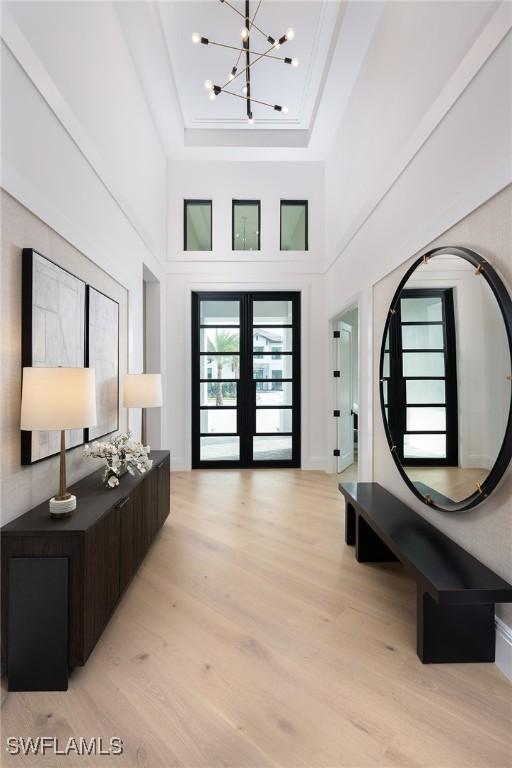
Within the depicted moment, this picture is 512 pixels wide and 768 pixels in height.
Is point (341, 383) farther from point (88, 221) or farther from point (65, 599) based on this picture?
point (65, 599)

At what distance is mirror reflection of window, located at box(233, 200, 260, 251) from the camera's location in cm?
522

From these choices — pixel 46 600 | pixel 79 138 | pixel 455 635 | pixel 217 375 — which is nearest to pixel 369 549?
pixel 455 635

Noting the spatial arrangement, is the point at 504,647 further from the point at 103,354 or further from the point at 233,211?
the point at 233,211

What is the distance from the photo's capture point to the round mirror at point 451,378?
167 cm

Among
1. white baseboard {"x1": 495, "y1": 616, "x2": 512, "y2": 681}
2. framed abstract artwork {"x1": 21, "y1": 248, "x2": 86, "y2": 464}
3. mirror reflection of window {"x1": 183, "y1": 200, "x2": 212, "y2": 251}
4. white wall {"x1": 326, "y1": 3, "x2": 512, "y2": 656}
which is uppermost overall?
mirror reflection of window {"x1": 183, "y1": 200, "x2": 212, "y2": 251}

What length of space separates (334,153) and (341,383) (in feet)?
9.68

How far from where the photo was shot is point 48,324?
1957 mm

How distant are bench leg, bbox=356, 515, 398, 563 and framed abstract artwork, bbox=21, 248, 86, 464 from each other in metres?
2.01

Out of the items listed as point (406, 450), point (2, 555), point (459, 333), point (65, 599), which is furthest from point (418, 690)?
point (2, 555)

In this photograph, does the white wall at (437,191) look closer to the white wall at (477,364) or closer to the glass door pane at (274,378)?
the white wall at (477,364)

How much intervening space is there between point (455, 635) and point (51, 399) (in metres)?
2.12

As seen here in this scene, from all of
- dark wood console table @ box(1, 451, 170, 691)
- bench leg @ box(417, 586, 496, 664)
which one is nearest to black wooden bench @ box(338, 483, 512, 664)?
bench leg @ box(417, 586, 496, 664)

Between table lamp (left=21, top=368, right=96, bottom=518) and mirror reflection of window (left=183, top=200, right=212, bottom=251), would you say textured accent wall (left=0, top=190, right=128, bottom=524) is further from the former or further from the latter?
mirror reflection of window (left=183, top=200, right=212, bottom=251)

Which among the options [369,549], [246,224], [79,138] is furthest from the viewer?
[246,224]
